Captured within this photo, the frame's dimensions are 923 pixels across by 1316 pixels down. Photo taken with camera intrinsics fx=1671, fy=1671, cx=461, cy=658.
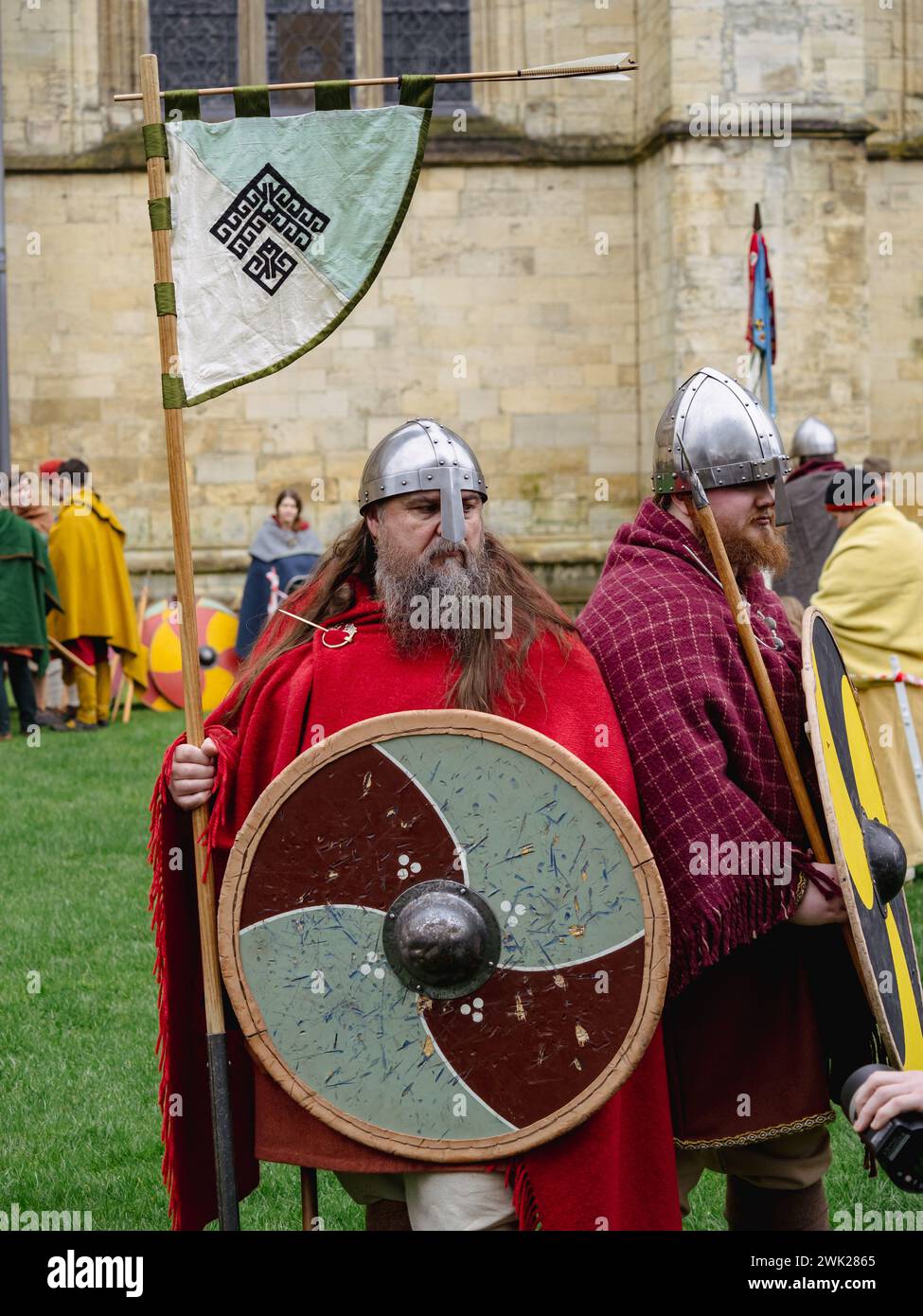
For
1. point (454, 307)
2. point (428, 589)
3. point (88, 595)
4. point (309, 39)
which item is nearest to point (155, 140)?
point (428, 589)

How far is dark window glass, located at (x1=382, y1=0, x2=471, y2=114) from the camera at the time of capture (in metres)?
15.0

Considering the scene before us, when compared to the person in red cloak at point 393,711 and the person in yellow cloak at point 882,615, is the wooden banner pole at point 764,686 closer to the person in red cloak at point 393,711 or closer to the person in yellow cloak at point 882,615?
the person in red cloak at point 393,711

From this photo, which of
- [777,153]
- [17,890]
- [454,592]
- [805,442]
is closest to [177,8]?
[777,153]

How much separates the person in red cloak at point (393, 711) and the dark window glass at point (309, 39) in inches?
503

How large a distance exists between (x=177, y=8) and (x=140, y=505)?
447 cm

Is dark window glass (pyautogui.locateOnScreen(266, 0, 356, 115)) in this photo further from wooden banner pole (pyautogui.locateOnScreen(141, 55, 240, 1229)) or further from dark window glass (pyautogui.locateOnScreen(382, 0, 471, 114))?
wooden banner pole (pyautogui.locateOnScreen(141, 55, 240, 1229))

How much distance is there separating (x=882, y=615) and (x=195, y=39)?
33.9ft

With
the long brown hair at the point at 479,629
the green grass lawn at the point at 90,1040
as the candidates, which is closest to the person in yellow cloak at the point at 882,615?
the green grass lawn at the point at 90,1040

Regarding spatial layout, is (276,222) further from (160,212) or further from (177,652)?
(177,652)

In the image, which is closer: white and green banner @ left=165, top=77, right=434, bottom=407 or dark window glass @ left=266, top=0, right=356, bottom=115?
white and green banner @ left=165, top=77, right=434, bottom=407

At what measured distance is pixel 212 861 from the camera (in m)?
2.90

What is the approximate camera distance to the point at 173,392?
2.88m

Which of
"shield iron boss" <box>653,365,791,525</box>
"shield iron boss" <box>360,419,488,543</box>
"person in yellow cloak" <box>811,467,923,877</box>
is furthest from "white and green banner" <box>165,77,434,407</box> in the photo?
"person in yellow cloak" <box>811,467,923,877</box>

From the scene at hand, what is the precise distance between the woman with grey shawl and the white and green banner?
381 inches
